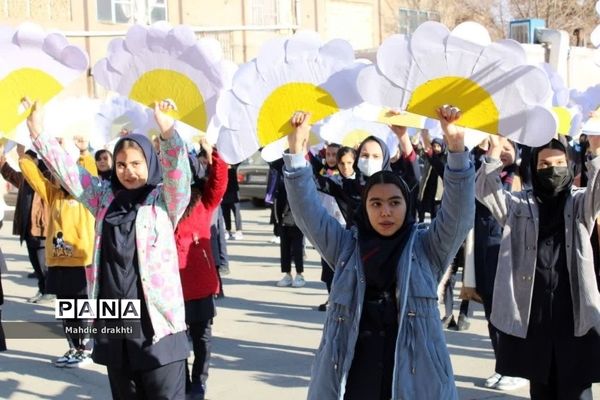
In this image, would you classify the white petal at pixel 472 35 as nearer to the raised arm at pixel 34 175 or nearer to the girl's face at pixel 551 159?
the girl's face at pixel 551 159

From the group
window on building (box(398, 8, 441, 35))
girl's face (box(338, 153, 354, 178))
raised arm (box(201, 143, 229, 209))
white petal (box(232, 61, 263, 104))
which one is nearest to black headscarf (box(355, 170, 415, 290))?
white petal (box(232, 61, 263, 104))

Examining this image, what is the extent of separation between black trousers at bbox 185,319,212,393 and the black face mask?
262 centimetres

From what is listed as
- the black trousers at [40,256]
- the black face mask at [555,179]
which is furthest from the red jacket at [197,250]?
the black trousers at [40,256]

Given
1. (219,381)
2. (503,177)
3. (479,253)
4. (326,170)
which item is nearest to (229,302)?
(326,170)

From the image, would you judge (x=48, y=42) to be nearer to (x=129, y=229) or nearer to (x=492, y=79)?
(x=129, y=229)

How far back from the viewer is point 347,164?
7664 millimetres

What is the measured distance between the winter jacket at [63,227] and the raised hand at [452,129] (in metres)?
4.56

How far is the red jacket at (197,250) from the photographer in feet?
19.7

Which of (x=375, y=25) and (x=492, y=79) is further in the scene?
(x=375, y=25)

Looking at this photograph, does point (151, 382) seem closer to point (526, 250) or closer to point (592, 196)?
point (526, 250)

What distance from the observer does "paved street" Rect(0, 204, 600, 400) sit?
22.0 ft

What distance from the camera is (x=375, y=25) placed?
122ft

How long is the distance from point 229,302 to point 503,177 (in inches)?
184
